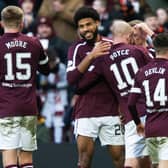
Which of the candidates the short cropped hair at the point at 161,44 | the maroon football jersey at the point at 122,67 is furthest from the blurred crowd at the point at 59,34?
the short cropped hair at the point at 161,44

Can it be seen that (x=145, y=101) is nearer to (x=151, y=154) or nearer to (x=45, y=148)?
(x=151, y=154)

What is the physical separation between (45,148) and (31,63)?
249 cm

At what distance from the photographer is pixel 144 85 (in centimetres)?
999

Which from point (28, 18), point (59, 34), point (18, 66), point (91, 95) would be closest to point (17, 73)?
point (18, 66)

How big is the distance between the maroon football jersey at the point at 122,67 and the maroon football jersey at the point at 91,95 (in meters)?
0.22

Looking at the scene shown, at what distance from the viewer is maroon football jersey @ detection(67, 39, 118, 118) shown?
444 inches

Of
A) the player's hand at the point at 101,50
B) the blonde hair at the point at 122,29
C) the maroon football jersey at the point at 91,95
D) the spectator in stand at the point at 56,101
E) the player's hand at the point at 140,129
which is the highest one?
the blonde hair at the point at 122,29

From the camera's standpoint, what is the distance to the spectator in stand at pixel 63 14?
52.5 feet

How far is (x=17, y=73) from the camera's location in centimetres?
1095

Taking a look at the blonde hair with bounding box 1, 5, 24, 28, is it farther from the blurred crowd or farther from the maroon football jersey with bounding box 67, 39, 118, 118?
the blurred crowd

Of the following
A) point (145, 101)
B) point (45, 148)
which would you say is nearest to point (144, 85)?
point (145, 101)

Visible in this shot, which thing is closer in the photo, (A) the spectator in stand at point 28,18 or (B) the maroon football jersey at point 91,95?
(B) the maroon football jersey at point 91,95

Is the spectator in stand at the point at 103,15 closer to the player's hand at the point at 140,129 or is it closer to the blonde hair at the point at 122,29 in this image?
the blonde hair at the point at 122,29

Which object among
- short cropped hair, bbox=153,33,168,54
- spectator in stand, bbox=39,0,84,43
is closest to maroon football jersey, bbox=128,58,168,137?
short cropped hair, bbox=153,33,168,54
